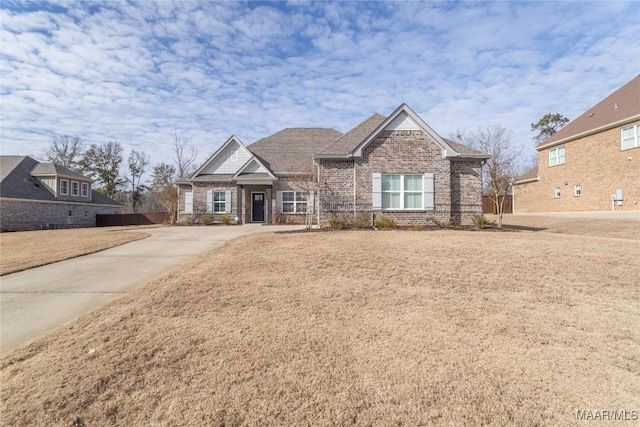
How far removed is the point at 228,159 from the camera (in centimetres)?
2164

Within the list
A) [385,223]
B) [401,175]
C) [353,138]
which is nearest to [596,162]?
[401,175]

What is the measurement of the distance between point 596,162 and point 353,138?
18.6 m

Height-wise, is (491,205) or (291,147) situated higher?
(291,147)

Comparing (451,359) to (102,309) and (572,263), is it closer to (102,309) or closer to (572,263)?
(102,309)

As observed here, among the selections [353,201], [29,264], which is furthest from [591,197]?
[29,264]

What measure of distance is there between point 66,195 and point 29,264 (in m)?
24.4

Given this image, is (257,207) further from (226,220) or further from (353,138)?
(353,138)

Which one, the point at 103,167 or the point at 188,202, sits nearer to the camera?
the point at 188,202

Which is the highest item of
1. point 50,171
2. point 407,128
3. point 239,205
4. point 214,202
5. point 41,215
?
point 407,128

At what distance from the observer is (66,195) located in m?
26.9

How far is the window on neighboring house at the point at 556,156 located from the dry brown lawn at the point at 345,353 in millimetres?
23604

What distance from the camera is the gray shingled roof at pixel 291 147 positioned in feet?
69.7

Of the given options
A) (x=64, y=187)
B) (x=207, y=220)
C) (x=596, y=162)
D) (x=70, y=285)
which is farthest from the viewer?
(x=64, y=187)

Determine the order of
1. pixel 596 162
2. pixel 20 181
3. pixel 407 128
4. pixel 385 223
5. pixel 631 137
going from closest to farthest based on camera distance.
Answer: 1. pixel 385 223
2. pixel 407 128
3. pixel 631 137
4. pixel 596 162
5. pixel 20 181
